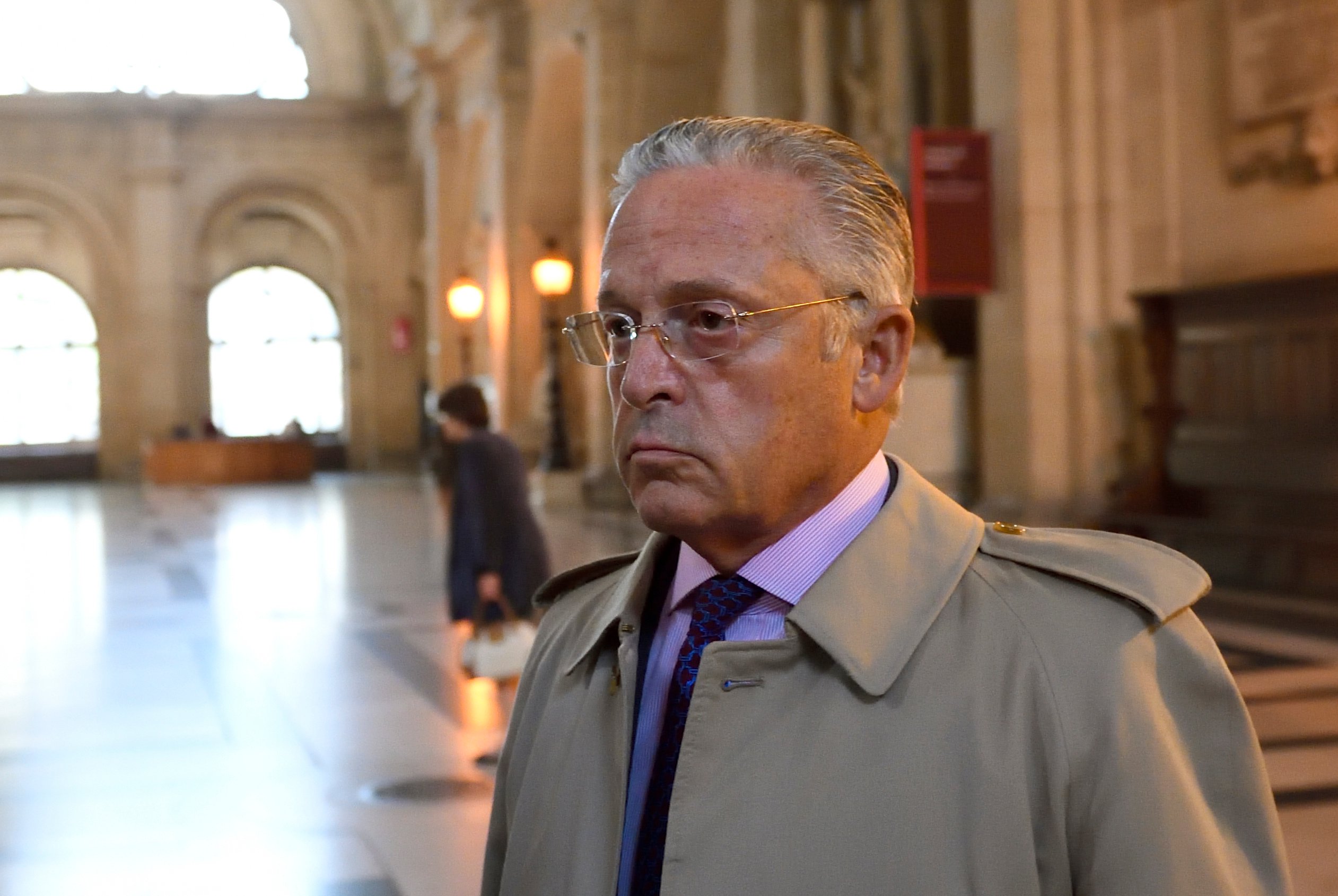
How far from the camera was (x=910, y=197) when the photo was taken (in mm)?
11844

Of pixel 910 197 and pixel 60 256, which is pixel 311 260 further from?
pixel 910 197

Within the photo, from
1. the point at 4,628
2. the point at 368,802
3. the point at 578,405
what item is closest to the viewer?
the point at 368,802

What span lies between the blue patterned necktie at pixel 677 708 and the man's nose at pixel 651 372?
19 cm

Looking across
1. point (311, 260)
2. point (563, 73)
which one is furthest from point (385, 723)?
point (311, 260)

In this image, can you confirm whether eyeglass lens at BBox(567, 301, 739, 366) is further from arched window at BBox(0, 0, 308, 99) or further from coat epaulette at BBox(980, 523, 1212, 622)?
arched window at BBox(0, 0, 308, 99)

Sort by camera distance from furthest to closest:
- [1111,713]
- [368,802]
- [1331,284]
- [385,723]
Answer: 1. [1331,284]
2. [385,723]
3. [368,802]
4. [1111,713]

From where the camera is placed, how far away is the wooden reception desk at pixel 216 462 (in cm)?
2967

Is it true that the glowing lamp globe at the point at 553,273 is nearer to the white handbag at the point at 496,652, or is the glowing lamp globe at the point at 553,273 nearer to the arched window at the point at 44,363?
the white handbag at the point at 496,652

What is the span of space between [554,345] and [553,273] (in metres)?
1.71

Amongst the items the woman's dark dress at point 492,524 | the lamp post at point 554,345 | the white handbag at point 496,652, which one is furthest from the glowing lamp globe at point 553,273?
the white handbag at point 496,652

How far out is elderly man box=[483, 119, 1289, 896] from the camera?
1.32m

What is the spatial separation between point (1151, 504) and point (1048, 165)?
2.58 metres

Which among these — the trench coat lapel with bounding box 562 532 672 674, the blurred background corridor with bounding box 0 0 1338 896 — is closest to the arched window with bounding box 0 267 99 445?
the blurred background corridor with bounding box 0 0 1338 896

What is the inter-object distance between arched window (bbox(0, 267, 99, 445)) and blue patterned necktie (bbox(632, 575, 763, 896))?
37.8 m
